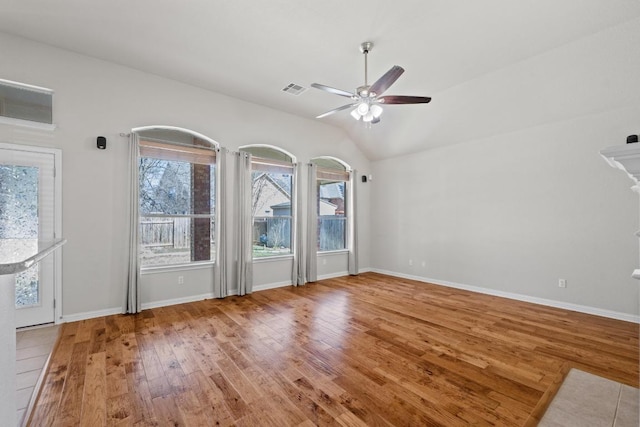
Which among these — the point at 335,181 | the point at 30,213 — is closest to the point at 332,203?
the point at 335,181

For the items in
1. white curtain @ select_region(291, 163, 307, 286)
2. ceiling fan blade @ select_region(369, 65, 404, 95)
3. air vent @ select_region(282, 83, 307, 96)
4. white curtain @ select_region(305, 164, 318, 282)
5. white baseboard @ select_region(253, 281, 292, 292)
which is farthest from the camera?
white curtain @ select_region(305, 164, 318, 282)

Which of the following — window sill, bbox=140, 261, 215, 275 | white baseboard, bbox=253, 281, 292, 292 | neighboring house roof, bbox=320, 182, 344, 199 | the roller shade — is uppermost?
the roller shade

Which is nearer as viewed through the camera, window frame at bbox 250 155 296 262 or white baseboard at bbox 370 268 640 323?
white baseboard at bbox 370 268 640 323

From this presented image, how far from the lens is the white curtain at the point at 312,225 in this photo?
19.2 feet

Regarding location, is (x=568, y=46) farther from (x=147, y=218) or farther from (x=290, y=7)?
(x=147, y=218)

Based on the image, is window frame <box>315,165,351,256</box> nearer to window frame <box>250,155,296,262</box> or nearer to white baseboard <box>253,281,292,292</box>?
window frame <box>250,155,296,262</box>

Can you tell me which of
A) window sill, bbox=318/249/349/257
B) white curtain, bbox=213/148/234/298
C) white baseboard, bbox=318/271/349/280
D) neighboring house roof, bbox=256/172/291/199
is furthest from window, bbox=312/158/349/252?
white curtain, bbox=213/148/234/298

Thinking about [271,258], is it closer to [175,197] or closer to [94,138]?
[175,197]

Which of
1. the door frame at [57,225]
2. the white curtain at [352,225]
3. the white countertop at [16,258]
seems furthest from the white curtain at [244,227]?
the white countertop at [16,258]

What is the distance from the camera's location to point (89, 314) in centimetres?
374

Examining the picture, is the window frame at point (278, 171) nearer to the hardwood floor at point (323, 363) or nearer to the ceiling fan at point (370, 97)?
the hardwood floor at point (323, 363)

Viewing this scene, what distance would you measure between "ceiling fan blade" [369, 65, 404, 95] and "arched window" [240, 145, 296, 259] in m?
2.87

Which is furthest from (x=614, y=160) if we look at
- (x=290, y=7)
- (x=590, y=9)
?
(x=290, y=7)

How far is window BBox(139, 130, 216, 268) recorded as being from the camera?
14.0 ft
